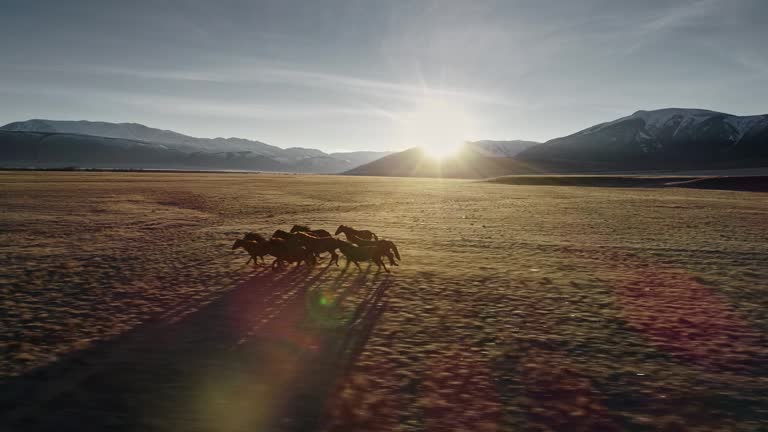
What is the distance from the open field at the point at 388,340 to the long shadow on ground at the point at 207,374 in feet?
0.11

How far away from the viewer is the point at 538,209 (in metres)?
32.1

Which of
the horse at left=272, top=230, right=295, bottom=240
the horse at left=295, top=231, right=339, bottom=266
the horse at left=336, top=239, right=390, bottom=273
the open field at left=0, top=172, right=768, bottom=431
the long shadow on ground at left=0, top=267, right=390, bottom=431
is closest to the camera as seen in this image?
the long shadow on ground at left=0, top=267, right=390, bottom=431

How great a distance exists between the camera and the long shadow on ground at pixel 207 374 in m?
5.15

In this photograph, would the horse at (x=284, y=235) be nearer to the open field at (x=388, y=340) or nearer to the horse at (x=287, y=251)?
the horse at (x=287, y=251)

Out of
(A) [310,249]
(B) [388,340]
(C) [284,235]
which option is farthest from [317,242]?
(B) [388,340]

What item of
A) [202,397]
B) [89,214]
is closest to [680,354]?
[202,397]

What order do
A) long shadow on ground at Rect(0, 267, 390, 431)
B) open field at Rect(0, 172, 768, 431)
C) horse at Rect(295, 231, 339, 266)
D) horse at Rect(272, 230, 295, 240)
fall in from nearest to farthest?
long shadow on ground at Rect(0, 267, 390, 431)
open field at Rect(0, 172, 768, 431)
horse at Rect(295, 231, 339, 266)
horse at Rect(272, 230, 295, 240)

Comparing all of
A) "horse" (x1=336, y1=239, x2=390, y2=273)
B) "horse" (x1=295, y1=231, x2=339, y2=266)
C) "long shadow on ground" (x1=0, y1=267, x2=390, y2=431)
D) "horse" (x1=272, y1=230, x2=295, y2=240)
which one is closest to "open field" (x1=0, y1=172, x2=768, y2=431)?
"long shadow on ground" (x1=0, y1=267, x2=390, y2=431)

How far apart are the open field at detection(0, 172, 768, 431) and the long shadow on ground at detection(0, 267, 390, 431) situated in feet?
→ 0.11

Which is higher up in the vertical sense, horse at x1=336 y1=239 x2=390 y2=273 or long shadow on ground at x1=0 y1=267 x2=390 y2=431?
horse at x1=336 y1=239 x2=390 y2=273

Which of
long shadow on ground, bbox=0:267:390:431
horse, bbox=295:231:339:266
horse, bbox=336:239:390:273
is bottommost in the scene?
long shadow on ground, bbox=0:267:390:431

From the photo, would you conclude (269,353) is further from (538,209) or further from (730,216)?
(730,216)

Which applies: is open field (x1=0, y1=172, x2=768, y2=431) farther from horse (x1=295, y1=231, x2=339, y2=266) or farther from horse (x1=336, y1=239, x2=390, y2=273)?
horse (x1=295, y1=231, x2=339, y2=266)

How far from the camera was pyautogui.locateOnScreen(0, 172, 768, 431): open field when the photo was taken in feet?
17.4
